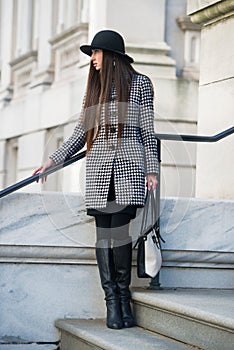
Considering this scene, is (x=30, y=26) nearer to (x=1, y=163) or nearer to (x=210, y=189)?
(x=1, y=163)

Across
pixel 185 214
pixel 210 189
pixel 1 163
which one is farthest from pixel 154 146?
pixel 1 163

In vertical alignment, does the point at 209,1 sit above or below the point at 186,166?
above

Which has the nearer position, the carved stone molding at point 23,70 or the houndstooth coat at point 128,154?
the houndstooth coat at point 128,154

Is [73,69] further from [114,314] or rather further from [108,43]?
[114,314]

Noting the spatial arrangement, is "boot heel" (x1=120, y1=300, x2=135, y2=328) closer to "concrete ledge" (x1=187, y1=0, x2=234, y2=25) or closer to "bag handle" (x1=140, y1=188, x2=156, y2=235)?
"bag handle" (x1=140, y1=188, x2=156, y2=235)

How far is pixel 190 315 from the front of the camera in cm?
678

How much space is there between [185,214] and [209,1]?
2.20 metres

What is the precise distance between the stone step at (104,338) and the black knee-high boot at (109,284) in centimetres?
7

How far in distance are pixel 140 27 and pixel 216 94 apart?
516 cm

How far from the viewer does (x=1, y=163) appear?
18.4m

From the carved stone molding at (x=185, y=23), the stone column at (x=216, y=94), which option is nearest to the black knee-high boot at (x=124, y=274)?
the stone column at (x=216, y=94)

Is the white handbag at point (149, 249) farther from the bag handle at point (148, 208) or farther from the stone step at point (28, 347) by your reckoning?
the stone step at point (28, 347)

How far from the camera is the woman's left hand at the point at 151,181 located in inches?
286

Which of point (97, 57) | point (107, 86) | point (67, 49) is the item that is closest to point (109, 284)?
point (107, 86)
